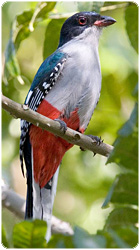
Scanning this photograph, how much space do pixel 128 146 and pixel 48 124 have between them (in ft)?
4.07

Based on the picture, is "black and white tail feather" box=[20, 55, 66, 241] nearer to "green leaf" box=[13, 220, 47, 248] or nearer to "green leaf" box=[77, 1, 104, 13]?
"green leaf" box=[77, 1, 104, 13]

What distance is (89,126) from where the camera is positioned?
5.10 m

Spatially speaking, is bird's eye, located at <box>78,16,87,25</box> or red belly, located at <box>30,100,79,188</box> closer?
red belly, located at <box>30,100,79,188</box>

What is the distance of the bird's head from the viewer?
4055 millimetres

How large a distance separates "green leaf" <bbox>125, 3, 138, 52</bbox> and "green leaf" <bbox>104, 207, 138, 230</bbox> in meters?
1.50

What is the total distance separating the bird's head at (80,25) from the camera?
4.05 m

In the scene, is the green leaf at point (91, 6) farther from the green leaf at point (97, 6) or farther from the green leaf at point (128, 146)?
the green leaf at point (128, 146)

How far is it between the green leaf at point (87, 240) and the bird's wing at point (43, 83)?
2.06 meters

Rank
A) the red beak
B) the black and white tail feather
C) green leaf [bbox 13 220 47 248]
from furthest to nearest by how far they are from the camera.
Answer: the red beak
the black and white tail feather
green leaf [bbox 13 220 47 248]

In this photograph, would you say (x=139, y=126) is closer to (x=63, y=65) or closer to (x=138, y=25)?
(x=138, y=25)

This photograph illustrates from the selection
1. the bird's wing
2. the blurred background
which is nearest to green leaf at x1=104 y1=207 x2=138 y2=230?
the bird's wing

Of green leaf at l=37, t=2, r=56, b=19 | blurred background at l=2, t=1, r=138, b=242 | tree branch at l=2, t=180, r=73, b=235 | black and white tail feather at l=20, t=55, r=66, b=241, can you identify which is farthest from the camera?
blurred background at l=2, t=1, r=138, b=242

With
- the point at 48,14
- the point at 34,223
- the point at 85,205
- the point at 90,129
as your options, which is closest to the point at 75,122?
the point at 48,14

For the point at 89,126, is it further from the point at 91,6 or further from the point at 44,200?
the point at 91,6
